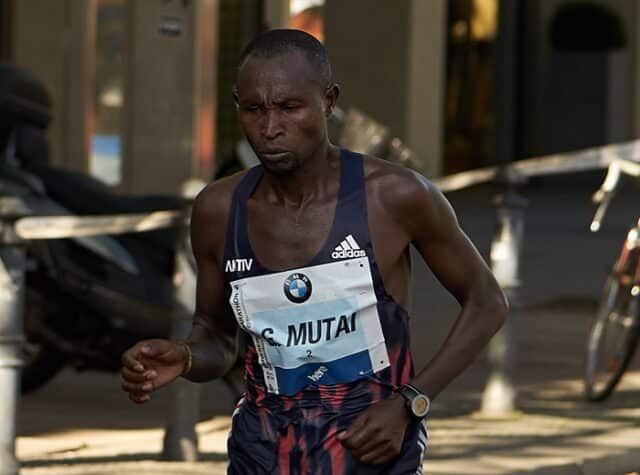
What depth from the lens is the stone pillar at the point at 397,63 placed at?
2677 centimetres

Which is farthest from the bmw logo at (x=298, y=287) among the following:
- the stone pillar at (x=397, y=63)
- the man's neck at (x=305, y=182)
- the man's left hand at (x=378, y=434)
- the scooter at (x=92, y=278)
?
the stone pillar at (x=397, y=63)

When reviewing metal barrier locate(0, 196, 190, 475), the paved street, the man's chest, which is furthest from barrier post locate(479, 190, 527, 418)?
the man's chest

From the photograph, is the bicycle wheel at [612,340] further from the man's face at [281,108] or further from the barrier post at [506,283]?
the man's face at [281,108]

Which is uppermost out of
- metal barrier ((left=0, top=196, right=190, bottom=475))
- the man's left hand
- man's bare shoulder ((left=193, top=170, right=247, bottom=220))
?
man's bare shoulder ((left=193, top=170, right=247, bottom=220))

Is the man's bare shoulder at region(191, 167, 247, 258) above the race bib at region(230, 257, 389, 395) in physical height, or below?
above

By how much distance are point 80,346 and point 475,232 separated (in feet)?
35.9

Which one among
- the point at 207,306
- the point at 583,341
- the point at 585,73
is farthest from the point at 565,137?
the point at 207,306

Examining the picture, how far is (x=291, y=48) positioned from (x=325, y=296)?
465mm

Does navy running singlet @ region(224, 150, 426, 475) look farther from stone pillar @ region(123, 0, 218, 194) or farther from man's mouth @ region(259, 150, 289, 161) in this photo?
stone pillar @ region(123, 0, 218, 194)

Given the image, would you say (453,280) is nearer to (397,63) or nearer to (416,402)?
(416,402)

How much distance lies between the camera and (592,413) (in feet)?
31.2

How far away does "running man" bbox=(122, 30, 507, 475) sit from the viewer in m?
3.81

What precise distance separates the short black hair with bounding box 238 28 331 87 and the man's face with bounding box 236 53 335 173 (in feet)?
0.04

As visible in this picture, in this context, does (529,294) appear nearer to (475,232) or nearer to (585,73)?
(475,232)
